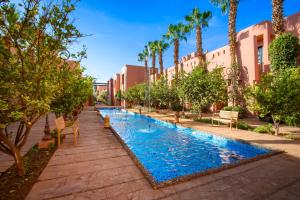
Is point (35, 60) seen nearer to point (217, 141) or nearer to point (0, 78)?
point (0, 78)

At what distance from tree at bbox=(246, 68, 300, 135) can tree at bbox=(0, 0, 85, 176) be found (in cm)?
801

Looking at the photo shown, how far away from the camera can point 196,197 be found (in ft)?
10.4

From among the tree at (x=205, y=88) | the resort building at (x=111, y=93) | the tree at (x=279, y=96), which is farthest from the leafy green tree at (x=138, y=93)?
the tree at (x=279, y=96)

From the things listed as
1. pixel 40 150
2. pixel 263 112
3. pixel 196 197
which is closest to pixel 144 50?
pixel 263 112

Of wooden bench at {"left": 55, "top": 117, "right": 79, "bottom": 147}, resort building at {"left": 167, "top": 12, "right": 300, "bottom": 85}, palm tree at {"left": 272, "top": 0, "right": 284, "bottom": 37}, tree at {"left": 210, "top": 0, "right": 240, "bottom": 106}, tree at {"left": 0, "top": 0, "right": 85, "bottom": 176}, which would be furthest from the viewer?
tree at {"left": 210, "top": 0, "right": 240, "bottom": 106}

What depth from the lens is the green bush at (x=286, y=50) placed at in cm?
1172

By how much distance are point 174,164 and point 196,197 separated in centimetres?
288

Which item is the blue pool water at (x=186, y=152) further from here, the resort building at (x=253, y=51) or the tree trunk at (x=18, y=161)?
the resort building at (x=253, y=51)

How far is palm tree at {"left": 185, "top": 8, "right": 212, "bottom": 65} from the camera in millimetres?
18625

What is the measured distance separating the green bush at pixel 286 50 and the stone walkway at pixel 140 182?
372 inches

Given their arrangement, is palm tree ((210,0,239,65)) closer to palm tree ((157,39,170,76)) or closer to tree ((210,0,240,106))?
tree ((210,0,240,106))

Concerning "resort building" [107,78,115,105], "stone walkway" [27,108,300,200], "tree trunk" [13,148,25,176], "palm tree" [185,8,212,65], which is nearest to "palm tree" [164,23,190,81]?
"palm tree" [185,8,212,65]

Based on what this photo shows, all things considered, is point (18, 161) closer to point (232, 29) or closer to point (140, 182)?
point (140, 182)

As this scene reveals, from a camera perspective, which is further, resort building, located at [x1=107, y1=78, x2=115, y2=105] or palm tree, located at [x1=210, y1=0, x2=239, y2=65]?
resort building, located at [x1=107, y1=78, x2=115, y2=105]
